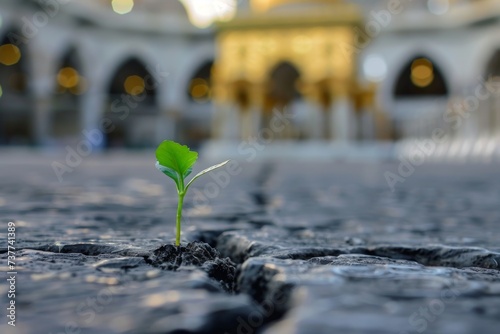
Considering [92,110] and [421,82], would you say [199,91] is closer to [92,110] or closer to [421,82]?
[92,110]

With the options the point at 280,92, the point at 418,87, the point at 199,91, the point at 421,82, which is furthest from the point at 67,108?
the point at 421,82

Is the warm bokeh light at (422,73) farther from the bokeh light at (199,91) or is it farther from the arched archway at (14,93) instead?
the arched archway at (14,93)

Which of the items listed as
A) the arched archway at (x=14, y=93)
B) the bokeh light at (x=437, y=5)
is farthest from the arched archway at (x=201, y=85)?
Result: the bokeh light at (x=437, y=5)

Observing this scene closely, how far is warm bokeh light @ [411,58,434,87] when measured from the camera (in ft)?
95.0

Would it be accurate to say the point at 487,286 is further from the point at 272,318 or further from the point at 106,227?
the point at 106,227

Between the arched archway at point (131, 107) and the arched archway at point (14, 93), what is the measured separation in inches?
153

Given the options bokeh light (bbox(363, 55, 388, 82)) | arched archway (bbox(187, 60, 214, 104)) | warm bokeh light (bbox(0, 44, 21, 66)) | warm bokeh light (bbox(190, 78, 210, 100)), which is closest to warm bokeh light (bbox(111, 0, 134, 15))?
arched archway (bbox(187, 60, 214, 104))

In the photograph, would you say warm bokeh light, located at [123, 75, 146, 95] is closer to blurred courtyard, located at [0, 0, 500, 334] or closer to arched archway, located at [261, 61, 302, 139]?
blurred courtyard, located at [0, 0, 500, 334]

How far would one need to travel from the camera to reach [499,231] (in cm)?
134

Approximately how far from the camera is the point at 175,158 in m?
0.76

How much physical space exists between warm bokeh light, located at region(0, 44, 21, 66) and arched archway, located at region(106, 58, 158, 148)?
4.73 metres

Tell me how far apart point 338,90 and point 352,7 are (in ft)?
6.70

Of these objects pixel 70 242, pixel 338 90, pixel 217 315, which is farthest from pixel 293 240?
pixel 338 90

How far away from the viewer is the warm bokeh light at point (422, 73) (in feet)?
95.0
